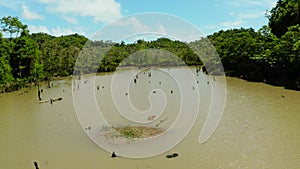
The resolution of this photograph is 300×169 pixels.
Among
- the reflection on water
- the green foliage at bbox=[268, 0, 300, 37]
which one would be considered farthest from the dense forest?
the reflection on water

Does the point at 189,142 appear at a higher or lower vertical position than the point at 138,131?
lower

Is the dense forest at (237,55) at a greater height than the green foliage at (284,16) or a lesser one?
lesser

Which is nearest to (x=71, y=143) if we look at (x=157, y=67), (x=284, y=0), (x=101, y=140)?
(x=101, y=140)

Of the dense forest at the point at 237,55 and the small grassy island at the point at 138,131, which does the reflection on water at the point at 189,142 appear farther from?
the dense forest at the point at 237,55

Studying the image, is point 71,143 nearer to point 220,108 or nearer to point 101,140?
point 101,140

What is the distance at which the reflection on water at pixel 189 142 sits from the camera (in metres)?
12.7

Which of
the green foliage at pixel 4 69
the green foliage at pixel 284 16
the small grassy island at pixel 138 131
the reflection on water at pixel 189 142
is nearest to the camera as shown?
the reflection on water at pixel 189 142

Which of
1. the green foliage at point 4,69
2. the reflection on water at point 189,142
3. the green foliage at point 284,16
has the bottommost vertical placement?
the reflection on water at point 189,142

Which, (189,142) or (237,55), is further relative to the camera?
(237,55)

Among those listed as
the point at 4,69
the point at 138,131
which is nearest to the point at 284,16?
the point at 138,131

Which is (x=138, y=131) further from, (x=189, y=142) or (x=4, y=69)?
(x=4, y=69)

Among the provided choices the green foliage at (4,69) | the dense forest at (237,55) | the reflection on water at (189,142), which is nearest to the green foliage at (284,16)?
the dense forest at (237,55)

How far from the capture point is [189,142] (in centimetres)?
1491

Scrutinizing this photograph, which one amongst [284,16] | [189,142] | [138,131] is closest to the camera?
[189,142]
